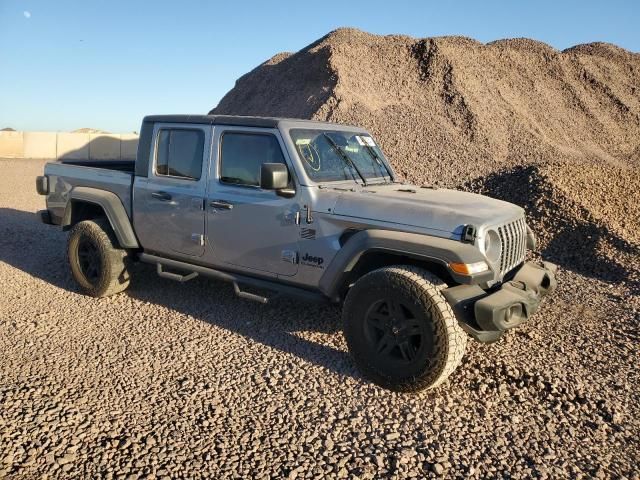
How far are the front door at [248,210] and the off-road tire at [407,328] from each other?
0.79 metres

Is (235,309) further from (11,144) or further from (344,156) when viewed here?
(11,144)

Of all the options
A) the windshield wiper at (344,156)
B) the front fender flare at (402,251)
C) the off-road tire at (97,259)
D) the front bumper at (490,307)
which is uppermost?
the windshield wiper at (344,156)

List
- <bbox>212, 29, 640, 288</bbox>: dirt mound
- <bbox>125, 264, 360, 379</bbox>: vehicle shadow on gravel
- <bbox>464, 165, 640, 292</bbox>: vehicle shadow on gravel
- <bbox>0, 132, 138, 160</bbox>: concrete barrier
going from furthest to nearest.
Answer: <bbox>0, 132, 138, 160</bbox>: concrete barrier → <bbox>212, 29, 640, 288</bbox>: dirt mound → <bbox>464, 165, 640, 292</bbox>: vehicle shadow on gravel → <bbox>125, 264, 360, 379</bbox>: vehicle shadow on gravel

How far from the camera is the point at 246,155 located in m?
4.77

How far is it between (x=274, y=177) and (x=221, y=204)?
794 millimetres

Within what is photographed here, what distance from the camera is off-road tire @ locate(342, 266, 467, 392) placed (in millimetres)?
3631

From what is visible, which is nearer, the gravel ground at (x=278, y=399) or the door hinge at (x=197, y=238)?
the gravel ground at (x=278, y=399)

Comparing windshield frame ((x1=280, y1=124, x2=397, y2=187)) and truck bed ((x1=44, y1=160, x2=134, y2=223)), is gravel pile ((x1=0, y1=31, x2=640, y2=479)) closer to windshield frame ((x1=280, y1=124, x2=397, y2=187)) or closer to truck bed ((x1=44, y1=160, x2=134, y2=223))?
truck bed ((x1=44, y1=160, x2=134, y2=223))

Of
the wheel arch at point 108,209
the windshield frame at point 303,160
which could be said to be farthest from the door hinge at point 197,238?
the windshield frame at point 303,160

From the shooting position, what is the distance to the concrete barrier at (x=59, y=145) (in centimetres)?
2822

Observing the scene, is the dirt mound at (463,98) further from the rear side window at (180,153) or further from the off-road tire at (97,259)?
the off-road tire at (97,259)

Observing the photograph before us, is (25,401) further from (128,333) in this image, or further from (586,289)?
(586,289)

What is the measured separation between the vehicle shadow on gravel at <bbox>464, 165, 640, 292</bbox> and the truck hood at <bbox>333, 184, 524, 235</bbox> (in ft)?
11.1

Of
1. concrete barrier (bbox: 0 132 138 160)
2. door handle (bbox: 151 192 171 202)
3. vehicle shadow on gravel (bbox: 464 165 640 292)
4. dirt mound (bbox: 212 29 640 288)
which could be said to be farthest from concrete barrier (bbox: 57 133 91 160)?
door handle (bbox: 151 192 171 202)
